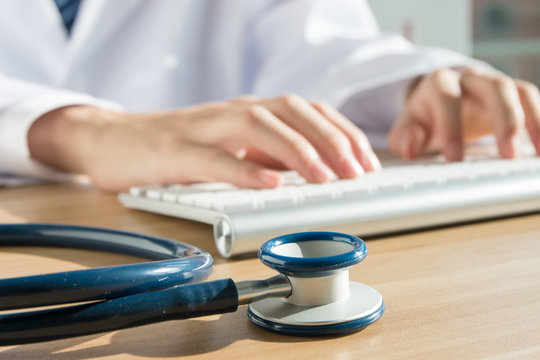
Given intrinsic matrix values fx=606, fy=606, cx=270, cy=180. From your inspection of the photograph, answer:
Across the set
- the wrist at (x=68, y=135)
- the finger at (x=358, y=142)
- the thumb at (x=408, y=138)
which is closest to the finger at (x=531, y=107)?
the thumb at (x=408, y=138)

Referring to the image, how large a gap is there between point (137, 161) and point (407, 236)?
32 centimetres

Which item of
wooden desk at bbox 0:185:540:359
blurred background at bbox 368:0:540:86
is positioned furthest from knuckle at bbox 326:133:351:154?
blurred background at bbox 368:0:540:86

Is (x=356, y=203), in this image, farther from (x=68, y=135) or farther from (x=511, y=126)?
(x=68, y=135)

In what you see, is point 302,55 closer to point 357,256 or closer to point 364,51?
point 364,51

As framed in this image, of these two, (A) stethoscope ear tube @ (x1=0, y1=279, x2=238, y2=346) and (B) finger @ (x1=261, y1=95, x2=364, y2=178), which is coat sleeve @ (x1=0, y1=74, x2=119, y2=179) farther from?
(A) stethoscope ear tube @ (x1=0, y1=279, x2=238, y2=346)

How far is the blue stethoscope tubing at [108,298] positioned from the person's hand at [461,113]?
452 mm

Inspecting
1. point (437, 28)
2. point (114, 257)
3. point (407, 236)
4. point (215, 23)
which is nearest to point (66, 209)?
point (114, 257)

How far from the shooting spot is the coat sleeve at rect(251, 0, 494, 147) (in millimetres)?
861

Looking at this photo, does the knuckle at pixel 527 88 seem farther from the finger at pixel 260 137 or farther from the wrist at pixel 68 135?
the wrist at pixel 68 135

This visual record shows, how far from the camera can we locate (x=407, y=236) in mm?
411

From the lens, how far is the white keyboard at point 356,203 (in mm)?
367

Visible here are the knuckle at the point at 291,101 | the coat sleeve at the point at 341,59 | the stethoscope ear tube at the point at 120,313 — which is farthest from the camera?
the coat sleeve at the point at 341,59

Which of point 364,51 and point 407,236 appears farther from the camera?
point 364,51

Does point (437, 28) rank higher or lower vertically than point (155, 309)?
higher
